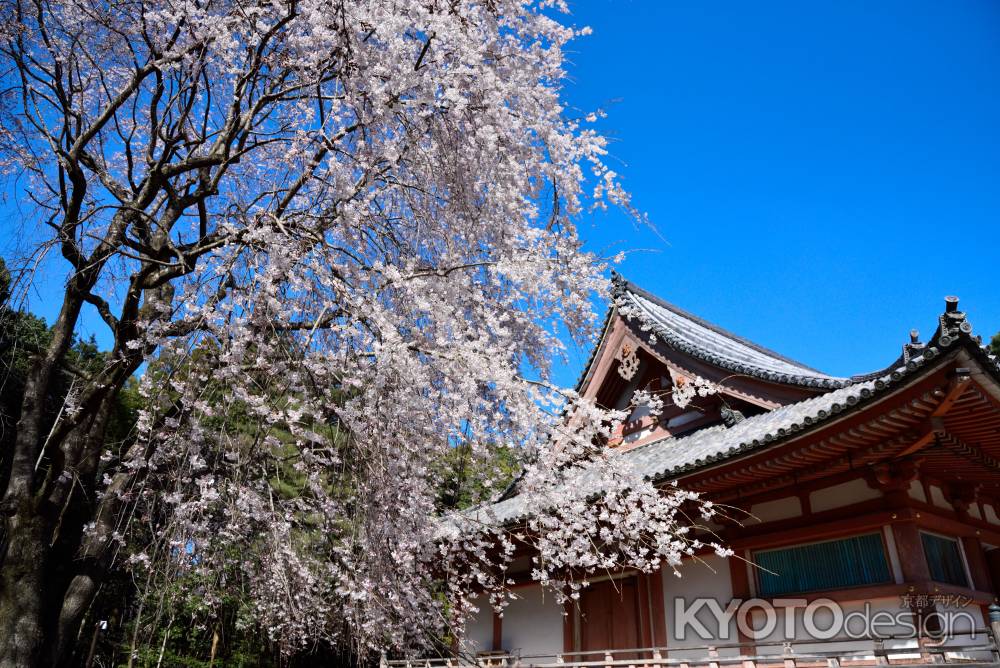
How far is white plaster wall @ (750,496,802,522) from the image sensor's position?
23.0 ft

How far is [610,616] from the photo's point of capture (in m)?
8.81

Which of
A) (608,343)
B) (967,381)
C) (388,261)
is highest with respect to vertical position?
(608,343)

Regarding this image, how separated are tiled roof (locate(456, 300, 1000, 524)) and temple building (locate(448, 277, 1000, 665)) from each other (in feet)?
0.07

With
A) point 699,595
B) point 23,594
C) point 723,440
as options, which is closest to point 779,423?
point 723,440

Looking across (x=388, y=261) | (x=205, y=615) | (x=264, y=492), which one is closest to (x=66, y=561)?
(x=264, y=492)

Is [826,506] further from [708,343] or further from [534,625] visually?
[534,625]

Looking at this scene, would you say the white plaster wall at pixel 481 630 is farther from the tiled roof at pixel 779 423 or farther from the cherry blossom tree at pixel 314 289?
the cherry blossom tree at pixel 314 289

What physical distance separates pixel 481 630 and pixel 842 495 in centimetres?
678

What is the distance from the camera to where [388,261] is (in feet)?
18.6

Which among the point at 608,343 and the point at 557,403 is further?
the point at 608,343

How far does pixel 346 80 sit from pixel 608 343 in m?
6.75

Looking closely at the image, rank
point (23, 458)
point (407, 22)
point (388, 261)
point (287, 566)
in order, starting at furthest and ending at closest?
1. point (287, 566)
2. point (388, 261)
3. point (407, 22)
4. point (23, 458)

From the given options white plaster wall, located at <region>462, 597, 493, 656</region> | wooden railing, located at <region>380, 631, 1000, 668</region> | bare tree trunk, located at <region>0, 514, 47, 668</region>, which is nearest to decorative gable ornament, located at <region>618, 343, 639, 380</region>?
wooden railing, located at <region>380, 631, 1000, 668</region>

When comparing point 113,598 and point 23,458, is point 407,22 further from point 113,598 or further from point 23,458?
point 113,598
